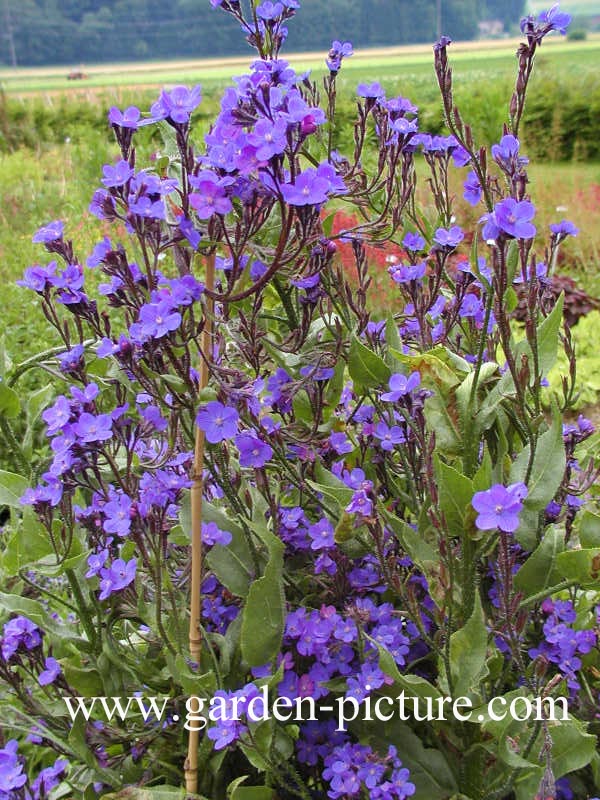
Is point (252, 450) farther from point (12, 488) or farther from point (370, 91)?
point (370, 91)

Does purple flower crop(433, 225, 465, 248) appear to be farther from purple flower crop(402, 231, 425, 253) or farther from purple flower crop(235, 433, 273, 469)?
purple flower crop(235, 433, 273, 469)

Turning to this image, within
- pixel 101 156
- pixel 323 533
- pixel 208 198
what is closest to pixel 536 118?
pixel 101 156

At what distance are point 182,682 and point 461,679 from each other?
13.2 inches

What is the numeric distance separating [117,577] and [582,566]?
58 centimetres

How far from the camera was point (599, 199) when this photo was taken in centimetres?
657

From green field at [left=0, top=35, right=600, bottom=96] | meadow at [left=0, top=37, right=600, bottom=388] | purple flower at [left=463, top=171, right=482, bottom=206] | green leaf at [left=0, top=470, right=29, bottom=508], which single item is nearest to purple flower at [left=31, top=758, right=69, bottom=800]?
green leaf at [left=0, top=470, right=29, bottom=508]

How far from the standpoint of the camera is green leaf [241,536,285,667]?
1.01 m

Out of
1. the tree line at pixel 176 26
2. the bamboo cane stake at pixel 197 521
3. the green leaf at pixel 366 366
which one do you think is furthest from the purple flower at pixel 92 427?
the tree line at pixel 176 26

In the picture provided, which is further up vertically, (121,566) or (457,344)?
(457,344)

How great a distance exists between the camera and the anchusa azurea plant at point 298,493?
94 cm

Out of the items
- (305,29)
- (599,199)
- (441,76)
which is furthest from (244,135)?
Result: (305,29)

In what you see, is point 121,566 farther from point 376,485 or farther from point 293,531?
point 376,485

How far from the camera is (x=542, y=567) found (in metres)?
1.07

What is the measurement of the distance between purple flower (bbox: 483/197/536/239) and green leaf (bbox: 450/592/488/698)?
16.6 inches
